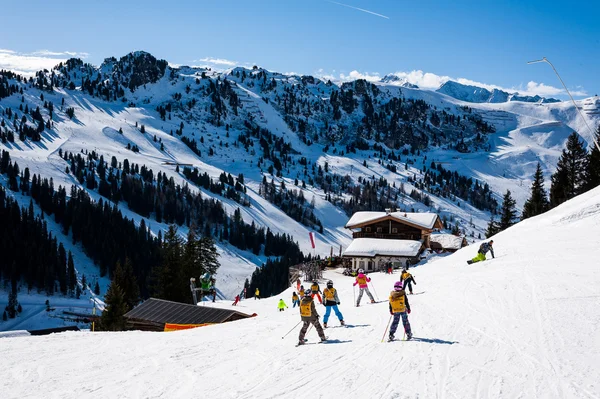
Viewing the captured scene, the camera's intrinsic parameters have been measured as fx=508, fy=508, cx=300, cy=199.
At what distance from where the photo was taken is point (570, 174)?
59.9 metres

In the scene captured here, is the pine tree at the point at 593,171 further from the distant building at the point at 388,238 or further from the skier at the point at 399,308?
the skier at the point at 399,308

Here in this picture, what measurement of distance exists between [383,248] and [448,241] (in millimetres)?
19134

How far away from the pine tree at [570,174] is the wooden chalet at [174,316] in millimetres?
46253

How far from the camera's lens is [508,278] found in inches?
947

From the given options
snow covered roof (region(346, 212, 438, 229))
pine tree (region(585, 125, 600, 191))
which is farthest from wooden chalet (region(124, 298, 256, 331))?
pine tree (region(585, 125, 600, 191))

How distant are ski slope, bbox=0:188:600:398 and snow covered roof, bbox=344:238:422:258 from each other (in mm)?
32034

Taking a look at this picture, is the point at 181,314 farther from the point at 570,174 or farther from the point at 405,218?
the point at 570,174

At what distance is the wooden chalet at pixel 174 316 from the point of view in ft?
91.5

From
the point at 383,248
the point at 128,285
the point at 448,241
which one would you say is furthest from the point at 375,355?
the point at 448,241

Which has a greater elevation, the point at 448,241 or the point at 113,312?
the point at 448,241

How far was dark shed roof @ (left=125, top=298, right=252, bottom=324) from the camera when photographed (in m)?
28.1

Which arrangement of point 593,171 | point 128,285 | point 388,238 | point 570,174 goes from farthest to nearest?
point 388,238, point 570,174, point 593,171, point 128,285

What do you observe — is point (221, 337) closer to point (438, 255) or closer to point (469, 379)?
point (469, 379)

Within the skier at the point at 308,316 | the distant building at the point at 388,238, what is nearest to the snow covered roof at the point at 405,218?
the distant building at the point at 388,238
